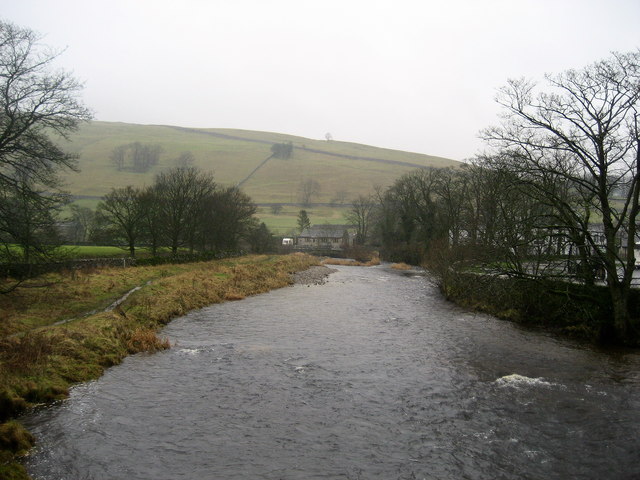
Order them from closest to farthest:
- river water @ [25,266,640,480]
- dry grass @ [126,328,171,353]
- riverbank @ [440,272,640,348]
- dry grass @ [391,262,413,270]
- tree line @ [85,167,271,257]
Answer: river water @ [25,266,640,480] < dry grass @ [126,328,171,353] < riverbank @ [440,272,640,348] < tree line @ [85,167,271,257] < dry grass @ [391,262,413,270]

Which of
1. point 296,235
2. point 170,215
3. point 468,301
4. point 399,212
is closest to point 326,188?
point 296,235

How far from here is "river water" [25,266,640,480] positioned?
8.78 m

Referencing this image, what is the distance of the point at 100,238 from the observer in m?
49.4

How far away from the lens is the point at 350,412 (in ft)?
37.5

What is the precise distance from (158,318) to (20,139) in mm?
9758

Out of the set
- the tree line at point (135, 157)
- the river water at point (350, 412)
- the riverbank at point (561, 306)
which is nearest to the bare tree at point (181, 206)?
the river water at point (350, 412)

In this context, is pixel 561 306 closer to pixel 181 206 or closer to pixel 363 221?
pixel 181 206

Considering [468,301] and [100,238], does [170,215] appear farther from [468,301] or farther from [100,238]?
[468,301]

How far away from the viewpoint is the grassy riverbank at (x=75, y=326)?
11305 millimetres

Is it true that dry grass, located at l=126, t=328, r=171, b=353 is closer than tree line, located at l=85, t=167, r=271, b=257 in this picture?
Yes

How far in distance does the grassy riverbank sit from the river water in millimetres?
621

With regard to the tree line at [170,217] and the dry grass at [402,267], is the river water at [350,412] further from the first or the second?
the dry grass at [402,267]

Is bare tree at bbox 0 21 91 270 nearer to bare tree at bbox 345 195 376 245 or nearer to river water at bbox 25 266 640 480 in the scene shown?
river water at bbox 25 266 640 480

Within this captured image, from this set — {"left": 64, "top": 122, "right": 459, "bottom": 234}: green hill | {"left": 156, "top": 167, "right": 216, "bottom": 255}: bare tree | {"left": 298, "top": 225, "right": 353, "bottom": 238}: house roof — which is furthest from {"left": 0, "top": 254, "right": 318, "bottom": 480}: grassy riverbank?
{"left": 64, "top": 122, "right": 459, "bottom": 234}: green hill
